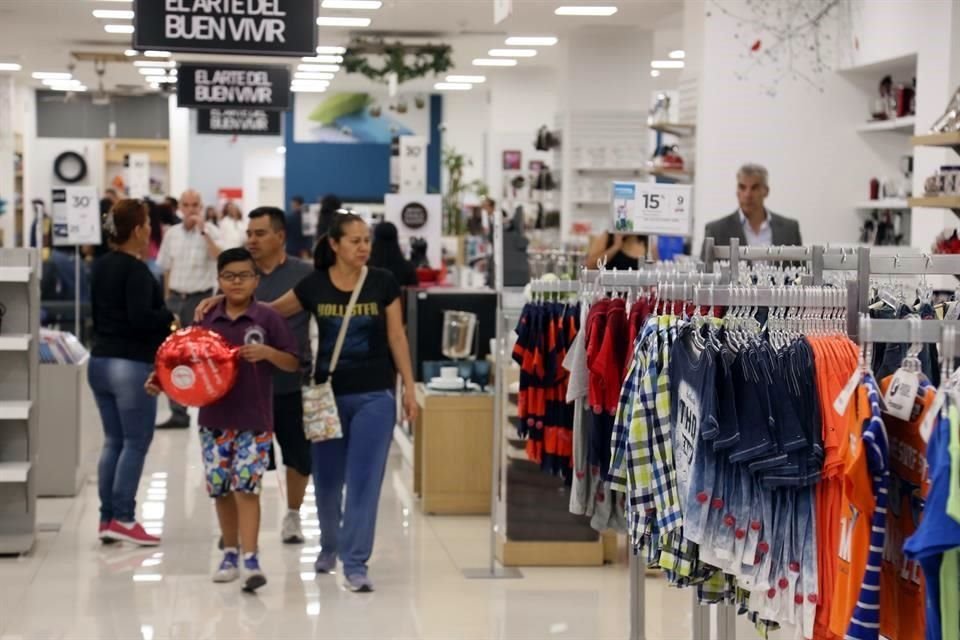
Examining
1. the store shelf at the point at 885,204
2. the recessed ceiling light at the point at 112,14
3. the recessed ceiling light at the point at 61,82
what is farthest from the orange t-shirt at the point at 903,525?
the recessed ceiling light at the point at 61,82

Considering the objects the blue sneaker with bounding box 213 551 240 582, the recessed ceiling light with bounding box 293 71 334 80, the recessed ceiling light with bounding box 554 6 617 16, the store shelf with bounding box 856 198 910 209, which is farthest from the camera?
the recessed ceiling light with bounding box 293 71 334 80

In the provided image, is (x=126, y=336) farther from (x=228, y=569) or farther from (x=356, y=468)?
(x=356, y=468)

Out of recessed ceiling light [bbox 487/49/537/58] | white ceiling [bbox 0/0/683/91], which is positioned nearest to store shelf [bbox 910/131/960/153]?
white ceiling [bbox 0/0/683/91]

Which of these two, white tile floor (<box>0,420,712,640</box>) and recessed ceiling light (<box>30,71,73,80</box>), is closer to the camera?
white tile floor (<box>0,420,712,640</box>)

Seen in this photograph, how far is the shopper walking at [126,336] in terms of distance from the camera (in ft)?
21.5

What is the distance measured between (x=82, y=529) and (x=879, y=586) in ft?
17.4

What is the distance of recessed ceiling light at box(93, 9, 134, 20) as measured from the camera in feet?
41.7

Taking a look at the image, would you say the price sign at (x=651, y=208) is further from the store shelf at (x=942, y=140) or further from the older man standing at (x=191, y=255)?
the older man standing at (x=191, y=255)

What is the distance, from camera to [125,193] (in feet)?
78.7

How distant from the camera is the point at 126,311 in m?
6.58

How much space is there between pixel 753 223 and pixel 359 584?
3.05 metres

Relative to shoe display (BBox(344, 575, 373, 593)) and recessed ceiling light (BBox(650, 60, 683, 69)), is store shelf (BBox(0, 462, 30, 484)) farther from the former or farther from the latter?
recessed ceiling light (BBox(650, 60, 683, 69))

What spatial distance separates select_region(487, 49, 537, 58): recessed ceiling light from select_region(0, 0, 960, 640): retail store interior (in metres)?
A: 1.01

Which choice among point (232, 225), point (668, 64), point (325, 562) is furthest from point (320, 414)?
point (232, 225)
